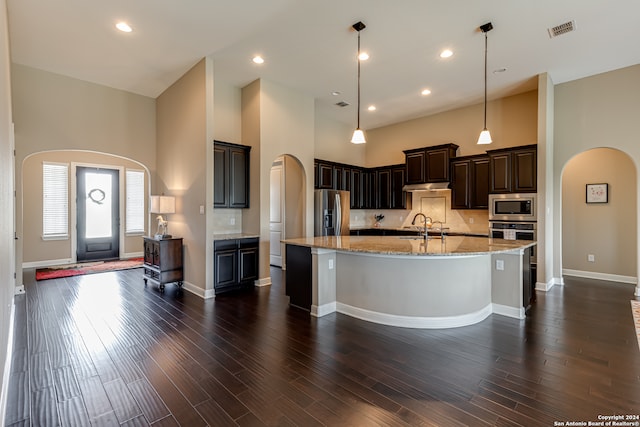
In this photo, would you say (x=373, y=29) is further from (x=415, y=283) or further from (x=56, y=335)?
(x=56, y=335)

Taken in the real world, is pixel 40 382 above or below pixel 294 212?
below

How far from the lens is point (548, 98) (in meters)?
5.18

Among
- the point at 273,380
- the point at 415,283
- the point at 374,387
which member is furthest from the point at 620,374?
the point at 273,380

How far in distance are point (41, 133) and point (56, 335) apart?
3.62 m

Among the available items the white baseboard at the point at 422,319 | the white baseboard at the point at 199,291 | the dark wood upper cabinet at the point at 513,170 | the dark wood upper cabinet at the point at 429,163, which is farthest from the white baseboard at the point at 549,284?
the white baseboard at the point at 199,291

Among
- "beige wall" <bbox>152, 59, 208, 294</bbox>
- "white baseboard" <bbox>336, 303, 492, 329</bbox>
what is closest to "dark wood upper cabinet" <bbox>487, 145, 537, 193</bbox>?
"white baseboard" <bbox>336, 303, 492, 329</bbox>

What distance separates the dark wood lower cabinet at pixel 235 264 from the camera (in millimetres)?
4887

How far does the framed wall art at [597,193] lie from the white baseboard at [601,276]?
4.55 feet

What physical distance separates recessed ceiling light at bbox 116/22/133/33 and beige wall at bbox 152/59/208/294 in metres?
1.03

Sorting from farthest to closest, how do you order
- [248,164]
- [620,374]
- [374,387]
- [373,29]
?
[248,164]
[373,29]
[620,374]
[374,387]

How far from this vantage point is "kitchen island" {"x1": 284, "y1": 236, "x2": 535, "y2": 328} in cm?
350

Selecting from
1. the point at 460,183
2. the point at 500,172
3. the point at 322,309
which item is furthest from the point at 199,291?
the point at 500,172

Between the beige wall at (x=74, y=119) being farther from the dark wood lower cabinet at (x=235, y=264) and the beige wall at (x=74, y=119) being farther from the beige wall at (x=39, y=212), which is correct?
the dark wood lower cabinet at (x=235, y=264)

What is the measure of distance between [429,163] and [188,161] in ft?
16.1
